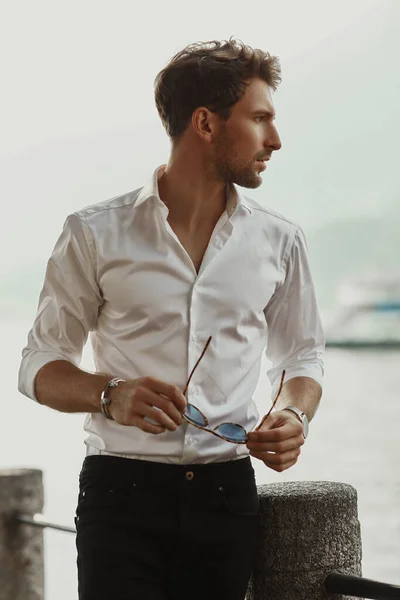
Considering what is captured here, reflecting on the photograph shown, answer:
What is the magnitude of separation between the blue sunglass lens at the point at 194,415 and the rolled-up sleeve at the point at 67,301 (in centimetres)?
33

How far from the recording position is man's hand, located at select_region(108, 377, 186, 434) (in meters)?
1.69

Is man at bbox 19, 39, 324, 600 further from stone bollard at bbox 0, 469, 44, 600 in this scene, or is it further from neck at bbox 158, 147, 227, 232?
stone bollard at bbox 0, 469, 44, 600

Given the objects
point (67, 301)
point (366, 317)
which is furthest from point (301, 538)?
point (366, 317)

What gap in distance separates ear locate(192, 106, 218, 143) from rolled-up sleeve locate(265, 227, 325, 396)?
0.89 feet

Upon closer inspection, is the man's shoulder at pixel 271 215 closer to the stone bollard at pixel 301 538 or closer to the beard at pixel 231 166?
the beard at pixel 231 166

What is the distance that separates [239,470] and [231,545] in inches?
5.3

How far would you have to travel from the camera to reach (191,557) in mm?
1868

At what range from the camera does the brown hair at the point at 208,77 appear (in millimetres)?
2039

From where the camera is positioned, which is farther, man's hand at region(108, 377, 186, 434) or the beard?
the beard

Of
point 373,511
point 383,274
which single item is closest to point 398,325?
point 383,274

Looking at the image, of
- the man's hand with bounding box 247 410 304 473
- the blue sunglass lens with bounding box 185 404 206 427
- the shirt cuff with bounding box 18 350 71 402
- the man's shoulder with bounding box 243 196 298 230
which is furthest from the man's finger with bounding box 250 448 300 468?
the man's shoulder with bounding box 243 196 298 230

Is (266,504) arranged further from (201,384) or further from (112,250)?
(112,250)

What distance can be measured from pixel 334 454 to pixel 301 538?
1004 inches

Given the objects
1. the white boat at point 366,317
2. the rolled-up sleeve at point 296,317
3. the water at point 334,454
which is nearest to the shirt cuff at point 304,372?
the rolled-up sleeve at point 296,317
